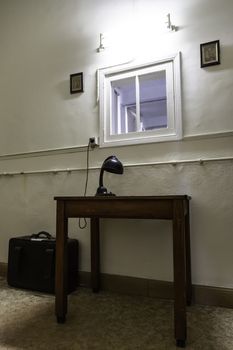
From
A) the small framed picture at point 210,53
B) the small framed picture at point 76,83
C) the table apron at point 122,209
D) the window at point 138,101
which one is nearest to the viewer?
the table apron at point 122,209

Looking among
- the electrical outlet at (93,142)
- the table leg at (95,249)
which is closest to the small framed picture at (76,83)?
the electrical outlet at (93,142)

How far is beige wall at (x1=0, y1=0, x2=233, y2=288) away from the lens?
185 centimetres

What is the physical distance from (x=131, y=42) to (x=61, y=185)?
1.32 meters

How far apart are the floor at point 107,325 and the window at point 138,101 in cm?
116

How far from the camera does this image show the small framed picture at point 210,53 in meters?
1.89

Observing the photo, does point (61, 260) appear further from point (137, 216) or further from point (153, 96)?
point (153, 96)

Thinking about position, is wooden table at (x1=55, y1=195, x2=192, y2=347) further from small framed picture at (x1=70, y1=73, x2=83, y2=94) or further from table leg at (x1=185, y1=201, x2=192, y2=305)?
small framed picture at (x1=70, y1=73, x2=83, y2=94)

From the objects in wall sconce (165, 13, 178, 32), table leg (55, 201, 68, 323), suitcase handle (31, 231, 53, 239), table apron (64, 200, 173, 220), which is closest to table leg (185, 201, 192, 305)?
table apron (64, 200, 173, 220)

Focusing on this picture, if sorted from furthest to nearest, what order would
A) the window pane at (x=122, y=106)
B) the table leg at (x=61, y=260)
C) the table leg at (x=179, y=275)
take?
1. the window pane at (x=122, y=106)
2. the table leg at (x=61, y=260)
3. the table leg at (x=179, y=275)

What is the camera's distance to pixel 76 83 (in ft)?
7.77

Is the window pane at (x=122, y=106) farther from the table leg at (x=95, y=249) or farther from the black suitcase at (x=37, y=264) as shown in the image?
the black suitcase at (x=37, y=264)

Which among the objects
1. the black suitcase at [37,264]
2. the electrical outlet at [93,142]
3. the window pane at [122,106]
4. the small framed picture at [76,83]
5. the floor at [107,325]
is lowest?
the floor at [107,325]

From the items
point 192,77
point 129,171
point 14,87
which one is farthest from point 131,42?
point 14,87

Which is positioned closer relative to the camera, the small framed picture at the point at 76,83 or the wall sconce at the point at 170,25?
the wall sconce at the point at 170,25
